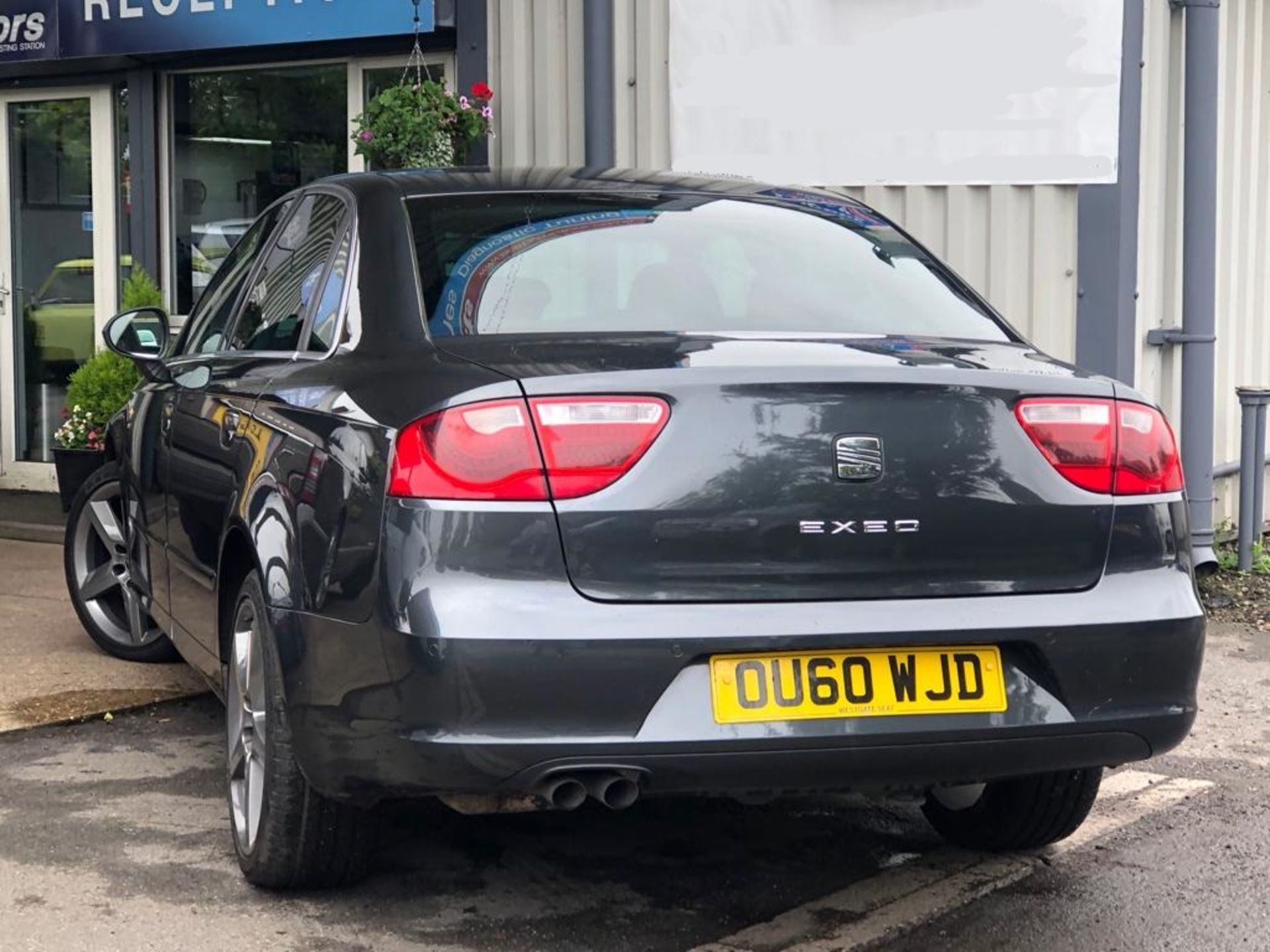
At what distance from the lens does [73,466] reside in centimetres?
949

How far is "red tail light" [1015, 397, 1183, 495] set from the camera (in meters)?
3.62

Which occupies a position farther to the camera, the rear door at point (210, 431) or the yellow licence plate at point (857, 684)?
the rear door at point (210, 431)

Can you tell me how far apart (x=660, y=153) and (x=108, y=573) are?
3.74 meters

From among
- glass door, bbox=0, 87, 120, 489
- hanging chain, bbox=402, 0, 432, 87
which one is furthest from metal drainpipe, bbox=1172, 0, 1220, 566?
glass door, bbox=0, 87, 120, 489

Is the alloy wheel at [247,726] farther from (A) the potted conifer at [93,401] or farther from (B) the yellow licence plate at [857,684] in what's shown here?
(A) the potted conifer at [93,401]

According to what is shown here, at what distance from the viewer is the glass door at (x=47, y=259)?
10984 mm

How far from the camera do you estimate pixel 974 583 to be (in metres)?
3.53

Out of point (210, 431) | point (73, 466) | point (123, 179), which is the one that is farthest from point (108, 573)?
point (123, 179)

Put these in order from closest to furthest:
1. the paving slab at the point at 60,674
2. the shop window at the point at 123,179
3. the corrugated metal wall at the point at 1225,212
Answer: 1. the paving slab at the point at 60,674
2. the corrugated metal wall at the point at 1225,212
3. the shop window at the point at 123,179

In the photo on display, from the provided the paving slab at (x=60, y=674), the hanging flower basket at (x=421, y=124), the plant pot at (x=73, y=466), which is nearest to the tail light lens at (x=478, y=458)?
the paving slab at (x=60, y=674)

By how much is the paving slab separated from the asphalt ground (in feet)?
1.53

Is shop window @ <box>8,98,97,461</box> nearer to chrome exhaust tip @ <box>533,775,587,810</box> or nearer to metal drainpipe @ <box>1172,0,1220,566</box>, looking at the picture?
metal drainpipe @ <box>1172,0,1220,566</box>

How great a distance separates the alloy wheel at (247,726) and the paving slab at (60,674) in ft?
5.12

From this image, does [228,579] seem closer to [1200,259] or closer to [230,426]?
[230,426]
